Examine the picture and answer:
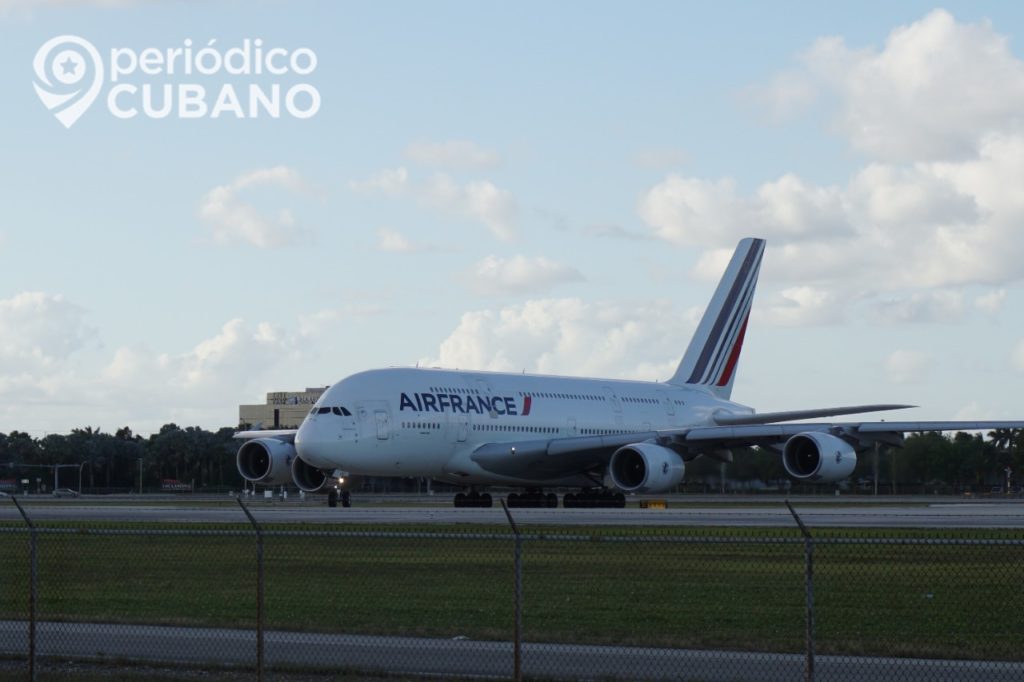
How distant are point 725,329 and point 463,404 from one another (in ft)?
68.4

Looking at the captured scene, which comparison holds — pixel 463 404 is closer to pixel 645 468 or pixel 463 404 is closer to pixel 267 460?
pixel 645 468

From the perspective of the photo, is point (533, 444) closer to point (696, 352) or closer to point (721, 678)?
point (696, 352)

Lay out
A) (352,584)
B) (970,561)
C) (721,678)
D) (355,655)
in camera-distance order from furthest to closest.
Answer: (970,561) → (352,584) → (355,655) → (721,678)

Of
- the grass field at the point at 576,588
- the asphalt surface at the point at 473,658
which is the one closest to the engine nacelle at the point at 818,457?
the grass field at the point at 576,588

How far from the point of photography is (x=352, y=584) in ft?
75.6

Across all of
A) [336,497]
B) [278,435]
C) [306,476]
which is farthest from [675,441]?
→ [278,435]

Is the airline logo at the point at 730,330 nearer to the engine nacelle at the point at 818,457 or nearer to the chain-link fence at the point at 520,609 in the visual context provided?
the engine nacelle at the point at 818,457

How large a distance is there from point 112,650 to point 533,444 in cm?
3733

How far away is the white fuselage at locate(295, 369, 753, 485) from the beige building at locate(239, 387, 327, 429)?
325ft

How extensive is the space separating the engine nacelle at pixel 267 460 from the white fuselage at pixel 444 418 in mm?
4877

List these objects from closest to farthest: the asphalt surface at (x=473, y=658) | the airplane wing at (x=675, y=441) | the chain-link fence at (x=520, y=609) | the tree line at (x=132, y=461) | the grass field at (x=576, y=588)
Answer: the asphalt surface at (x=473, y=658)
the chain-link fence at (x=520, y=609)
the grass field at (x=576, y=588)
the airplane wing at (x=675, y=441)
the tree line at (x=132, y=461)

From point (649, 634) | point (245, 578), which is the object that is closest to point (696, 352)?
point (245, 578)

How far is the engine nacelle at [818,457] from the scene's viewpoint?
5012 cm

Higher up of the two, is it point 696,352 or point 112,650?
point 696,352
